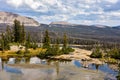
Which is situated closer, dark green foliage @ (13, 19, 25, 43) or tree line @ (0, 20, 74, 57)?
tree line @ (0, 20, 74, 57)

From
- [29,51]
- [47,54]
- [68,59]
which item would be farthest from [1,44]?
[68,59]

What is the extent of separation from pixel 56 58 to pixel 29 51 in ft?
65.0

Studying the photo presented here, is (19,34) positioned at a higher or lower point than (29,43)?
higher

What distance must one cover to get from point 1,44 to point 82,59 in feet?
150

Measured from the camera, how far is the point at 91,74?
96.4 meters

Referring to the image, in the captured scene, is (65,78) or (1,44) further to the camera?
(1,44)

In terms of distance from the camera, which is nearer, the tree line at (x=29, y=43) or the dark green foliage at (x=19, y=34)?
the tree line at (x=29, y=43)

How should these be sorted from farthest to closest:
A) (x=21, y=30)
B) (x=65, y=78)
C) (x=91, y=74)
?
1. (x=21, y=30)
2. (x=91, y=74)
3. (x=65, y=78)

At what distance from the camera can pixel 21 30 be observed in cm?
18450

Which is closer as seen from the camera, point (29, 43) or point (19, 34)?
point (29, 43)

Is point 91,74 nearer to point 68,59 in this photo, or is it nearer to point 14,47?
point 68,59

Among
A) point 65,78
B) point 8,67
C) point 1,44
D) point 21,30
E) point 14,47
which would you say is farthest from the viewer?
point 21,30

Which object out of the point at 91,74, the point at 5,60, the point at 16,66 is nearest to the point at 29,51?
the point at 5,60

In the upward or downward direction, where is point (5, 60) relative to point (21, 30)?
downward
